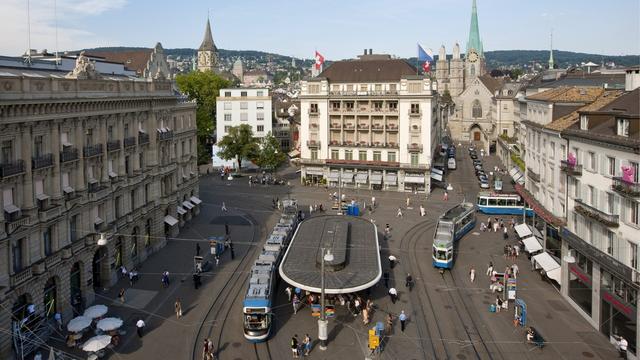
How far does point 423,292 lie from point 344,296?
309 inches

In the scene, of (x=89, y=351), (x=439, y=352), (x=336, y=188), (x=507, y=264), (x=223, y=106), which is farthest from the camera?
(x=223, y=106)

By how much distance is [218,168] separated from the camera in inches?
4646

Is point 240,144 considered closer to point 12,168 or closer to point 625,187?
point 12,168

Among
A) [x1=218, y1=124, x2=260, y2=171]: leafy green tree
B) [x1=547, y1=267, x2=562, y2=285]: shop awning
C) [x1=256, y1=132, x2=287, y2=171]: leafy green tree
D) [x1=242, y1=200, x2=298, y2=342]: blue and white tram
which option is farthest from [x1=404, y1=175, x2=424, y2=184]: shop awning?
[x1=242, y1=200, x2=298, y2=342]: blue and white tram

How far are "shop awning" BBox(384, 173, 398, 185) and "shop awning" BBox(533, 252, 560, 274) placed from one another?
142 ft

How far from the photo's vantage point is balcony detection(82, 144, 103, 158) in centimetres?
4393

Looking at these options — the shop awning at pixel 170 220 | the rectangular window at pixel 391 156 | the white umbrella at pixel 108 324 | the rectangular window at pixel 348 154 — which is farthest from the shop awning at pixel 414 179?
the white umbrella at pixel 108 324

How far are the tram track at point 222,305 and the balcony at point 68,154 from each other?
1581 cm

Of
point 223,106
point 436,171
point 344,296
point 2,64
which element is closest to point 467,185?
point 436,171

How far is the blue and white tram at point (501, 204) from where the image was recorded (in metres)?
73.3

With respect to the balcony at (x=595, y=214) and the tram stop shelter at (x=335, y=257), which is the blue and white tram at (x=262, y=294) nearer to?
the tram stop shelter at (x=335, y=257)

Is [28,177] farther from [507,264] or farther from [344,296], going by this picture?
[507,264]

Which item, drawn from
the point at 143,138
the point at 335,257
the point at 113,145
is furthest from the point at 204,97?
the point at 335,257

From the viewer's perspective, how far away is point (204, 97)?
12862 centimetres
